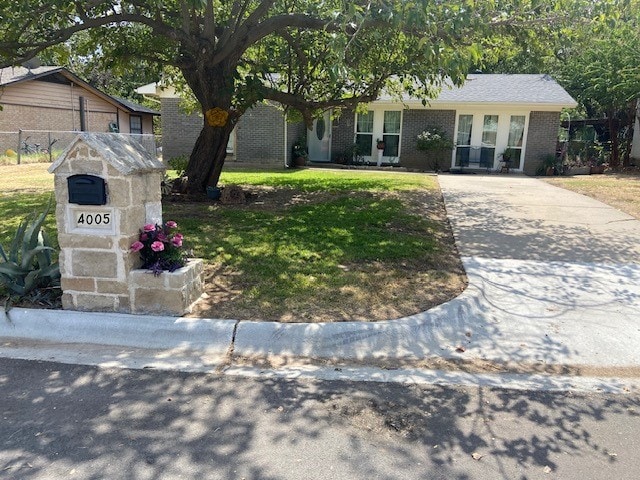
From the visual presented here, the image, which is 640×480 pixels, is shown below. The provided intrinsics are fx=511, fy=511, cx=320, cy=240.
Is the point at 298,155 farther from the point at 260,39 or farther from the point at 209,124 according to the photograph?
the point at 260,39

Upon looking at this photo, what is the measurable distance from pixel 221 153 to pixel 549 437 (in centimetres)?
884

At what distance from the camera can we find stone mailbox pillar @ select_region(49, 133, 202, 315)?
176 inches

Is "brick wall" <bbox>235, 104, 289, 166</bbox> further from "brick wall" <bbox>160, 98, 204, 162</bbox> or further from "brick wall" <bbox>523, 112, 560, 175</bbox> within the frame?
"brick wall" <bbox>523, 112, 560, 175</bbox>

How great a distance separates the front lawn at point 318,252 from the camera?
16.5 feet

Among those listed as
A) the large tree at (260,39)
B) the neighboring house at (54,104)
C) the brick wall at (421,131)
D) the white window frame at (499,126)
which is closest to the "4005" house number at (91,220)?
the large tree at (260,39)

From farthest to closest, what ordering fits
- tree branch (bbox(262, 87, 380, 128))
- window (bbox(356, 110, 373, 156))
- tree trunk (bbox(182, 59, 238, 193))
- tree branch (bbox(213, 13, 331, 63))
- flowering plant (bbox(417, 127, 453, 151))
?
window (bbox(356, 110, 373, 156)), flowering plant (bbox(417, 127, 453, 151)), tree branch (bbox(262, 87, 380, 128)), tree trunk (bbox(182, 59, 238, 193)), tree branch (bbox(213, 13, 331, 63))

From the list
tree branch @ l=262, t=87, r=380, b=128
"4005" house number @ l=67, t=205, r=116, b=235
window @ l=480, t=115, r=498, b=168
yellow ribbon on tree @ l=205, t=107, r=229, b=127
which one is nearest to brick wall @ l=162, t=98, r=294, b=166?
window @ l=480, t=115, r=498, b=168

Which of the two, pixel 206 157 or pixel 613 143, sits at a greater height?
pixel 613 143

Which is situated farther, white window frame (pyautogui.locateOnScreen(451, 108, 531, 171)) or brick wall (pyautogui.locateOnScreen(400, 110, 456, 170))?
brick wall (pyautogui.locateOnScreen(400, 110, 456, 170))

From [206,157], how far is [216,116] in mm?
931

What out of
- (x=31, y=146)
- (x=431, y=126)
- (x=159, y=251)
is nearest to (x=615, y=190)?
(x=431, y=126)

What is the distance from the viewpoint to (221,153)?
1070cm

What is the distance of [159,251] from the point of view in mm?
4703

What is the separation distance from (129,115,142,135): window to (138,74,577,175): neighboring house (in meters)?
15.4
